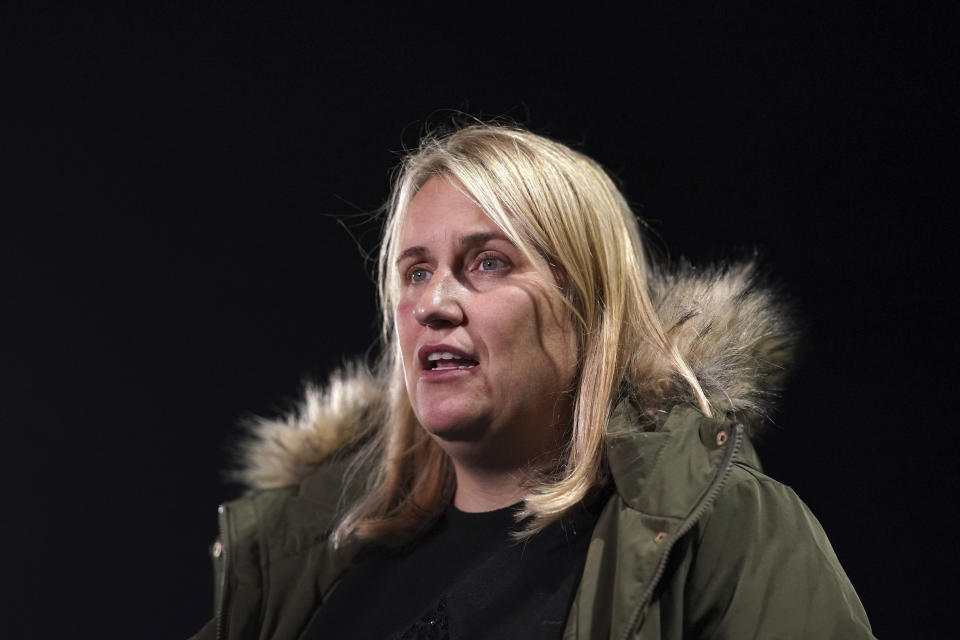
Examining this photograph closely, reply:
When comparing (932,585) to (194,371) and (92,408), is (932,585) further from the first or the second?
(92,408)

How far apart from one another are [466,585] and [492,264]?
518 millimetres

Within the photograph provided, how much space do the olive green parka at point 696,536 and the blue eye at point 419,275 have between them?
41 cm

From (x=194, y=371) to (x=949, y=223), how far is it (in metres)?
1.93

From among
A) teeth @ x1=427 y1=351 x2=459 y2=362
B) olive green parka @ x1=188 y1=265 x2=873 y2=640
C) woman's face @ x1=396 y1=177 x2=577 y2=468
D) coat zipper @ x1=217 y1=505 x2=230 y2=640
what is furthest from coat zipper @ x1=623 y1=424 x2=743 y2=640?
coat zipper @ x1=217 y1=505 x2=230 y2=640

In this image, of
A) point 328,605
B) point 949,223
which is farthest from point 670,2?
point 328,605

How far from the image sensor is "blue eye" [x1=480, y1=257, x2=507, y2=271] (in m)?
1.54

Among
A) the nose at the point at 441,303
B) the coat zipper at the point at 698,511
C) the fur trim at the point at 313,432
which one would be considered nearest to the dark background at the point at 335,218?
the fur trim at the point at 313,432

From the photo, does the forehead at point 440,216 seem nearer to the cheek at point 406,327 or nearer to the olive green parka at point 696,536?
the cheek at point 406,327

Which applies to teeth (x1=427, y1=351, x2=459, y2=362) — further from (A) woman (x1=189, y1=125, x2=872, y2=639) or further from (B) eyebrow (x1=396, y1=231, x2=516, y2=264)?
(B) eyebrow (x1=396, y1=231, x2=516, y2=264)

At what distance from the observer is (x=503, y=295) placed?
4.94 feet

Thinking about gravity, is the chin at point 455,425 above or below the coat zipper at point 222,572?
above

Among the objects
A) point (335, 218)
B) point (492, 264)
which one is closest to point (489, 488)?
point (492, 264)

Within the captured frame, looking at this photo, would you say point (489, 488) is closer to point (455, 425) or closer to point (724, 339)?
point (455, 425)

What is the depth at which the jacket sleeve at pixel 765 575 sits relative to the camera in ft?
3.99
